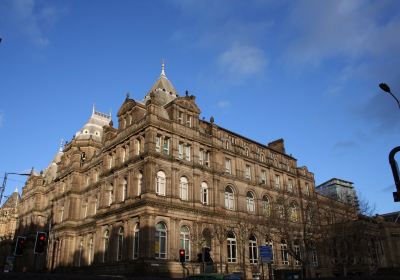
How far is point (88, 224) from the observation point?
52688 millimetres

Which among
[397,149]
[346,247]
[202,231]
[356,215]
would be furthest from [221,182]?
[397,149]

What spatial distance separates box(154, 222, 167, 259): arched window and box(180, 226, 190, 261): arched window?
7.66 feet

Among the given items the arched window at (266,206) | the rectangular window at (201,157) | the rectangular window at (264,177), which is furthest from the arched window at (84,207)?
the rectangular window at (264,177)

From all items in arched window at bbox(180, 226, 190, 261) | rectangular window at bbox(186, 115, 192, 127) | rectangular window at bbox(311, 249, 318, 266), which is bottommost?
rectangular window at bbox(311, 249, 318, 266)

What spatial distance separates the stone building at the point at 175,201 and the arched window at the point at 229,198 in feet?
0.45

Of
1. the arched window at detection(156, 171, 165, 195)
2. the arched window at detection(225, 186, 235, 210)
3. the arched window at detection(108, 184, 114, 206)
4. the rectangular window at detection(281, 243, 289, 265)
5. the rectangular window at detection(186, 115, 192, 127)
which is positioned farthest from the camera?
the rectangular window at detection(281, 243, 289, 265)

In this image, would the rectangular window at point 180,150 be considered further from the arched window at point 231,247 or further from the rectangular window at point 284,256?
the rectangular window at point 284,256

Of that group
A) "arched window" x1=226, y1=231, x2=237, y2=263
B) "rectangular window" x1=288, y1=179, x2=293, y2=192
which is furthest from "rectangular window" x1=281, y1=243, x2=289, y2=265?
"rectangular window" x1=288, y1=179, x2=293, y2=192

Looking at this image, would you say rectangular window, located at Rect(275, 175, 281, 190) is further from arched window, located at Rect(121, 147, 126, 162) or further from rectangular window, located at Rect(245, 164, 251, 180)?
arched window, located at Rect(121, 147, 126, 162)

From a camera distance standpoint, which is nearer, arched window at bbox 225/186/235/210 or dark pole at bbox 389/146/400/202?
dark pole at bbox 389/146/400/202

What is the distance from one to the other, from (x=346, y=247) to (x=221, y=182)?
1663 cm

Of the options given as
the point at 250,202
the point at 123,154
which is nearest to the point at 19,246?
the point at 123,154

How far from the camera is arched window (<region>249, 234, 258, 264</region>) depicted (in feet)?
159

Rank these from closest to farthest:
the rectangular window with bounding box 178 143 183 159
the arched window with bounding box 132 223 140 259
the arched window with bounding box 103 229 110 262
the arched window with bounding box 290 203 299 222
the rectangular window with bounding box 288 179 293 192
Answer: the arched window with bounding box 132 223 140 259
the rectangular window with bounding box 178 143 183 159
the arched window with bounding box 103 229 110 262
the arched window with bounding box 290 203 299 222
the rectangular window with bounding box 288 179 293 192
